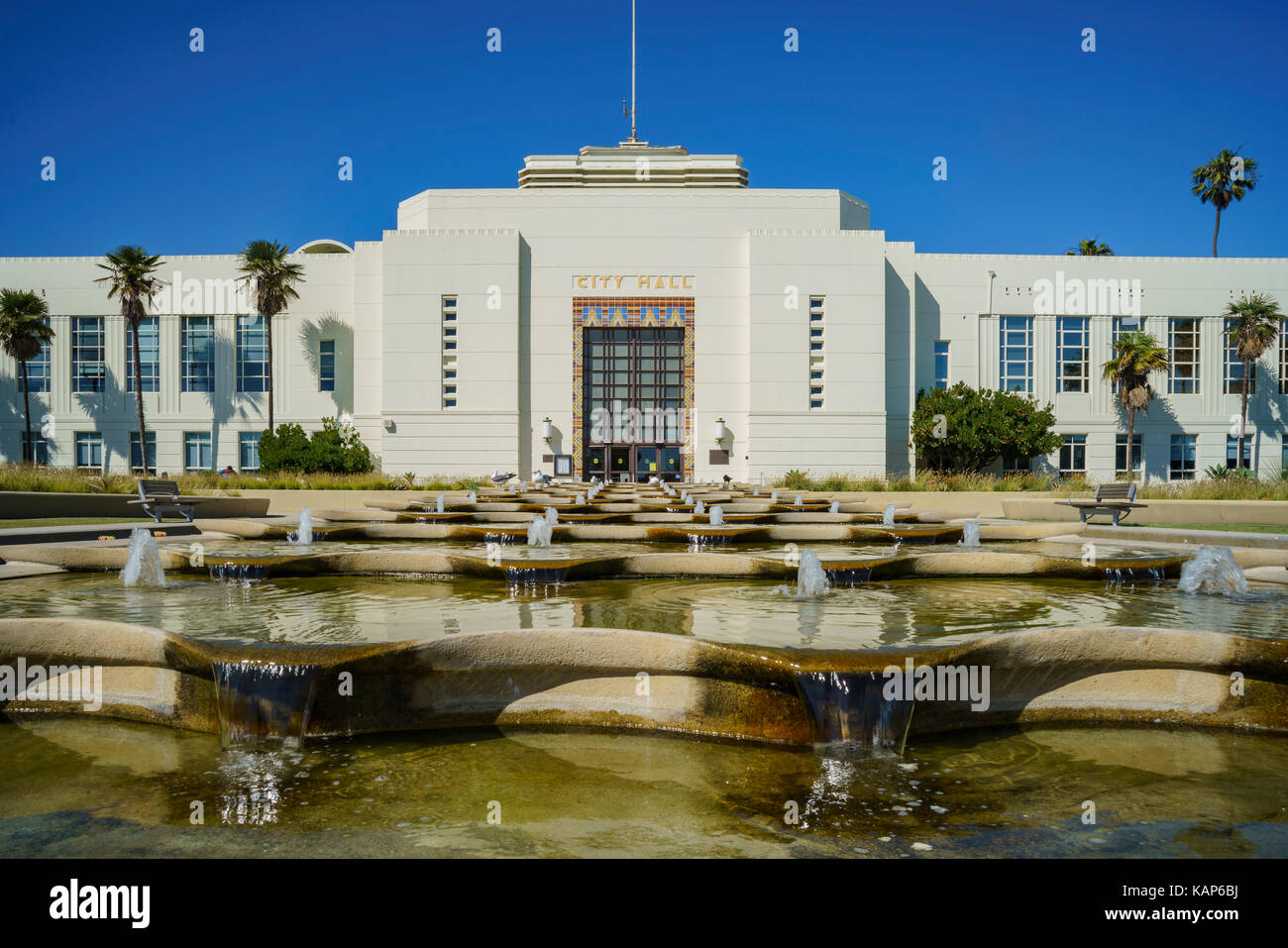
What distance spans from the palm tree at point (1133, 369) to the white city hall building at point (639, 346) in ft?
3.77

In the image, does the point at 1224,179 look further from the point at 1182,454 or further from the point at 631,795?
the point at 631,795

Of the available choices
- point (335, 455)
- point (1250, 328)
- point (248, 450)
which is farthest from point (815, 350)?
point (248, 450)

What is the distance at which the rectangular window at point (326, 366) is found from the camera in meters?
38.8

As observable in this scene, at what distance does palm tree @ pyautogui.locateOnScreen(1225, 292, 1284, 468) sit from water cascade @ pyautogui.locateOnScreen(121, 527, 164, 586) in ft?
141

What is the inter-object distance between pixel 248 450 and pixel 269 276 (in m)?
8.23

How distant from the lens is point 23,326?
37125 millimetres

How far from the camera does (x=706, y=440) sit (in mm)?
37156

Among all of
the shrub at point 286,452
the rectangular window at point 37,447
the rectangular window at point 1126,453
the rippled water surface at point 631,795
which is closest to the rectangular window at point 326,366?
the shrub at point 286,452

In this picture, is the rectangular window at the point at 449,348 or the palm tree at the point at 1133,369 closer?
the palm tree at the point at 1133,369

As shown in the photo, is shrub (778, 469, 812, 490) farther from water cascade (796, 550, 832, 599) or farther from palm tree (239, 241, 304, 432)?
water cascade (796, 550, 832, 599)

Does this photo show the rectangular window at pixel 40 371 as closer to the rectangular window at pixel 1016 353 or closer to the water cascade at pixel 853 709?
the rectangular window at pixel 1016 353

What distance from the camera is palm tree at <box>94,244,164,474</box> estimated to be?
36406mm
